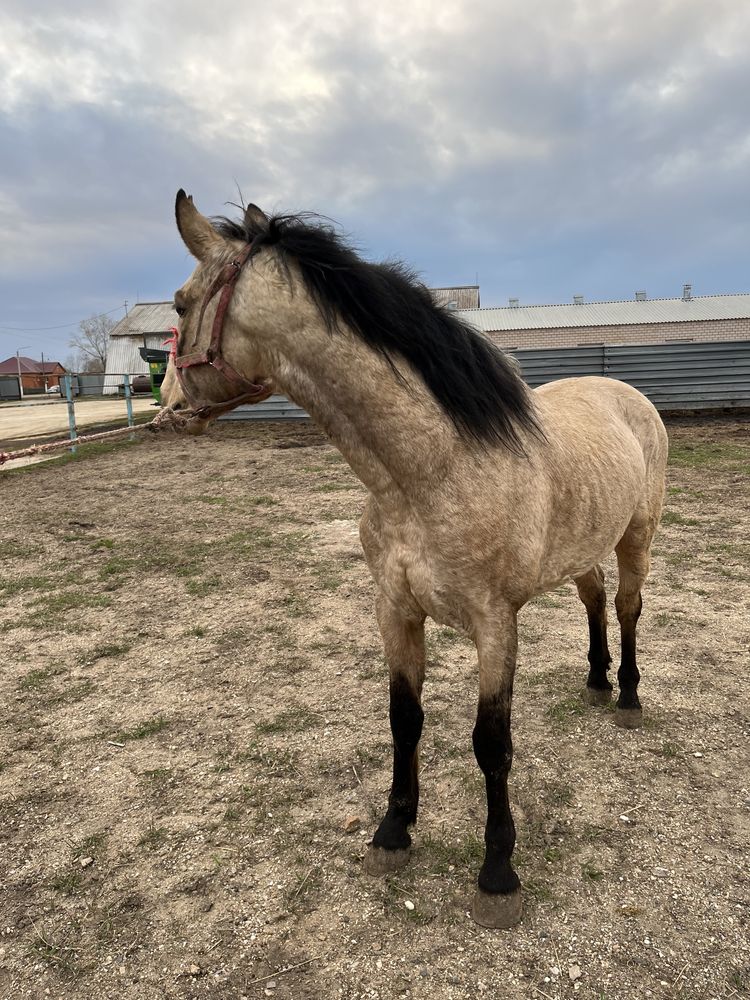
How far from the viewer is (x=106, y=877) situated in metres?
2.37

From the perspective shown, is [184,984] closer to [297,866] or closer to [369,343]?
[297,866]

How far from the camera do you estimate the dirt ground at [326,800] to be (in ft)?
6.58

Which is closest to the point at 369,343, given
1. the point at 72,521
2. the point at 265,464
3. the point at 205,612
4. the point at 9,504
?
the point at 205,612

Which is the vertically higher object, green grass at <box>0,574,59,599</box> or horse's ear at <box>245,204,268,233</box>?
horse's ear at <box>245,204,268,233</box>

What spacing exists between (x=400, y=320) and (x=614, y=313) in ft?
114

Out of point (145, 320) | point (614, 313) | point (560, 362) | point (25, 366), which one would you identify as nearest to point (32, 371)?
point (25, 366)

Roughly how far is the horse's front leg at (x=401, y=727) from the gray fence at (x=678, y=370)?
1301cm

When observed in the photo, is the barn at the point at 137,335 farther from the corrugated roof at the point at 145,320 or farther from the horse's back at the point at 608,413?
the horse's back at the point at 608,413

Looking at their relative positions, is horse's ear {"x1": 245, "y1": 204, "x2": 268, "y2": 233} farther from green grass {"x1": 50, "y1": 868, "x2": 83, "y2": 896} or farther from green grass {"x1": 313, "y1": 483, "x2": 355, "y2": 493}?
green grass {"x1": 313, "y1": 483, "x2": 355, "y2": 493}

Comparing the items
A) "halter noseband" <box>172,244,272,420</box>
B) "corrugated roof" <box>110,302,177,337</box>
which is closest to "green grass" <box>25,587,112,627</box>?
"halter noseband" <box>172,244,272,420</box>

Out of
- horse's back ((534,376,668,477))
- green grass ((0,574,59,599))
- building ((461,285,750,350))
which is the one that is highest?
building ((461,285,750,350))

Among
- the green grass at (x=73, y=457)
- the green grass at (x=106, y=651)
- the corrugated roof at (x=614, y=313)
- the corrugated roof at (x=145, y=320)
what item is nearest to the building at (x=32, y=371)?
the corrugated roof at (x=145, y=320)

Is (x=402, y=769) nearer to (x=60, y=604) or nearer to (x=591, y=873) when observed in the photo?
(x=591, y=873)

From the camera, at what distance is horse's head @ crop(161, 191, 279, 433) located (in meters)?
1.98
